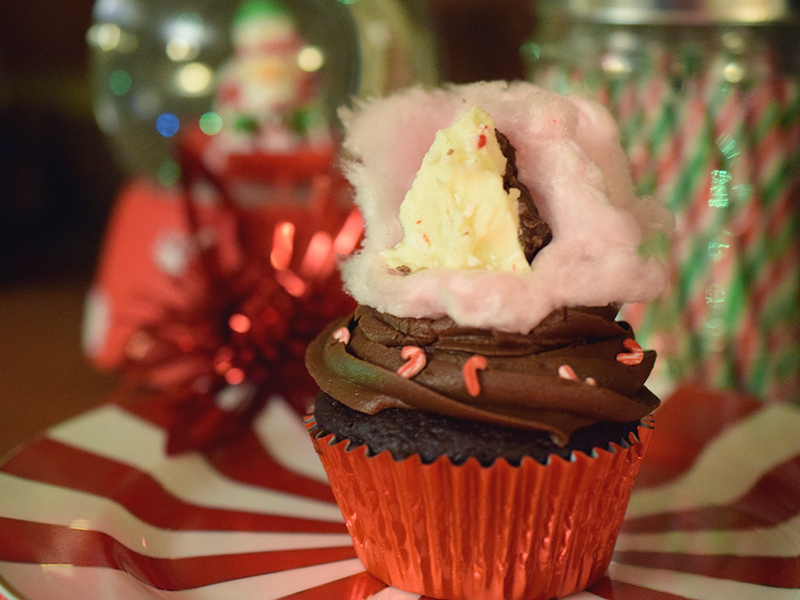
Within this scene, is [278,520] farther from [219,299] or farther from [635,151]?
[635,151]

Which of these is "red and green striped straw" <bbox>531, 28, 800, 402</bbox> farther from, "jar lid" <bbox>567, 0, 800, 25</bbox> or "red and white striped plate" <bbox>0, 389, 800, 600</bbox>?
"red and white striped plate" <bbox>0, 389, 800, 600</bbox>

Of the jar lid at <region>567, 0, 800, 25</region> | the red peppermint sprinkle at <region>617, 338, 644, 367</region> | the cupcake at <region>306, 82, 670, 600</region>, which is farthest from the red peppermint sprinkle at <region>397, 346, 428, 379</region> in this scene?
the jar lid at <region>567, 0, 800, 25</region>

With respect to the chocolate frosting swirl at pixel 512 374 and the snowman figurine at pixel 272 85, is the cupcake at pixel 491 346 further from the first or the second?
the snowman figurine at pixel 272 85

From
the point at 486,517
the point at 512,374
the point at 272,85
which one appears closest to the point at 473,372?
the point at 512,374

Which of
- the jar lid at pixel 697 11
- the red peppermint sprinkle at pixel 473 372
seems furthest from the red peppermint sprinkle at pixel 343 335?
the jar lid at pixel 697 11

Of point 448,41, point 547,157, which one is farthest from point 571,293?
point 448,41
